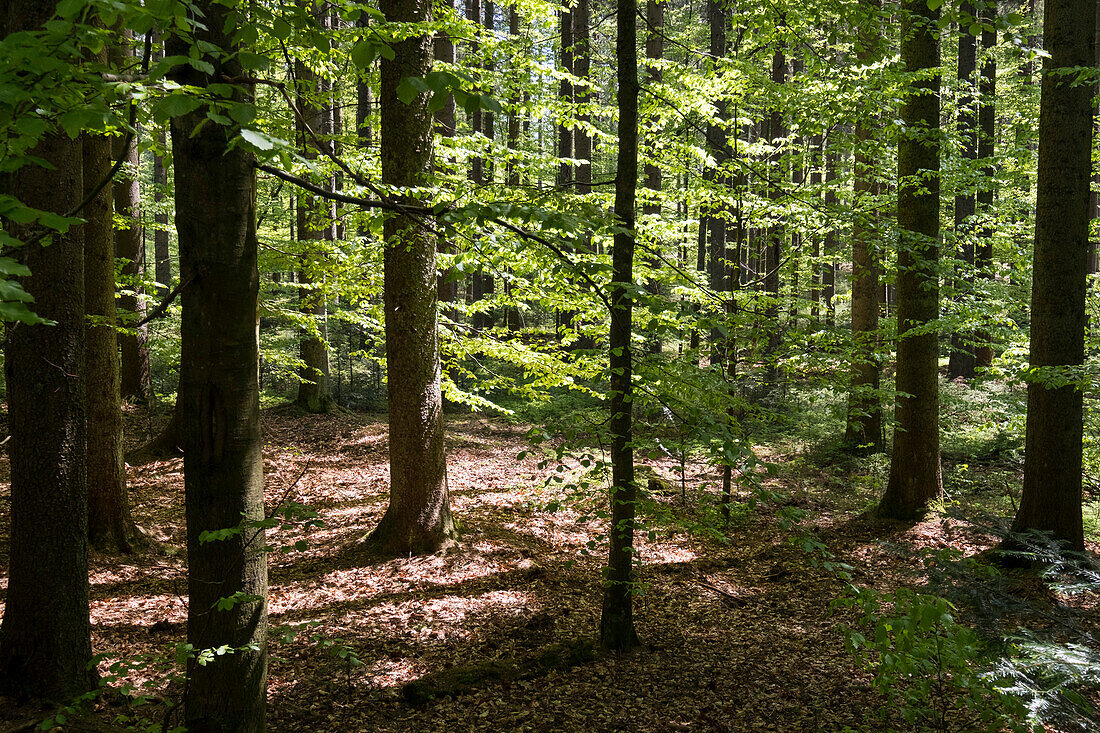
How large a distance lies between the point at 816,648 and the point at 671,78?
19.1 ft

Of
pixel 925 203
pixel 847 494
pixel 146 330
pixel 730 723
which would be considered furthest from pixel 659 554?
pixel 146 330

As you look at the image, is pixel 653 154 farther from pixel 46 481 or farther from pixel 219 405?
pixel 46 481

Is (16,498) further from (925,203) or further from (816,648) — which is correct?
(925,203)

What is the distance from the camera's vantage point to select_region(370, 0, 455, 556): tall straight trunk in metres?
6.25

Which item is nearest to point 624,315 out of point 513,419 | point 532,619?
point 532,619

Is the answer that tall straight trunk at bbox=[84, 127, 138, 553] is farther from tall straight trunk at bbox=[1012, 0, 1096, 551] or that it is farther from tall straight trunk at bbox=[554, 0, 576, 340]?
tall straight trunk at bbox=[1012, 0, 1096, 551]

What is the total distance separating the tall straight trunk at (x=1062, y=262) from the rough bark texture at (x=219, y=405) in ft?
22.5

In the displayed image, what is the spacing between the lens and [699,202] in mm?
7656

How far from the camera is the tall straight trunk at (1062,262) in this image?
6047mm

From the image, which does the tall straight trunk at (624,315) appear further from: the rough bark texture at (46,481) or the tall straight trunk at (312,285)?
the rough bark texture at (46,481)

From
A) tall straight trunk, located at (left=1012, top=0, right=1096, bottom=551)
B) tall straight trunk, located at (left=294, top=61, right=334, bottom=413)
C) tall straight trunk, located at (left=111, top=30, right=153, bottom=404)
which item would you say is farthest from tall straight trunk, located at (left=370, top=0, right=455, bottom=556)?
tall straight trunk, located at (left=1012, top=0, right=1096, bottom=551)

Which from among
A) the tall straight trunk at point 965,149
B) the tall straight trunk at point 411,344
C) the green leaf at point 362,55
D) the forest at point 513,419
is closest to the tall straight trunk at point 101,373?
the forest at point 513,419

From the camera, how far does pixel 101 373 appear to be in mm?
6457

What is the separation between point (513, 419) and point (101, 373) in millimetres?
4509
